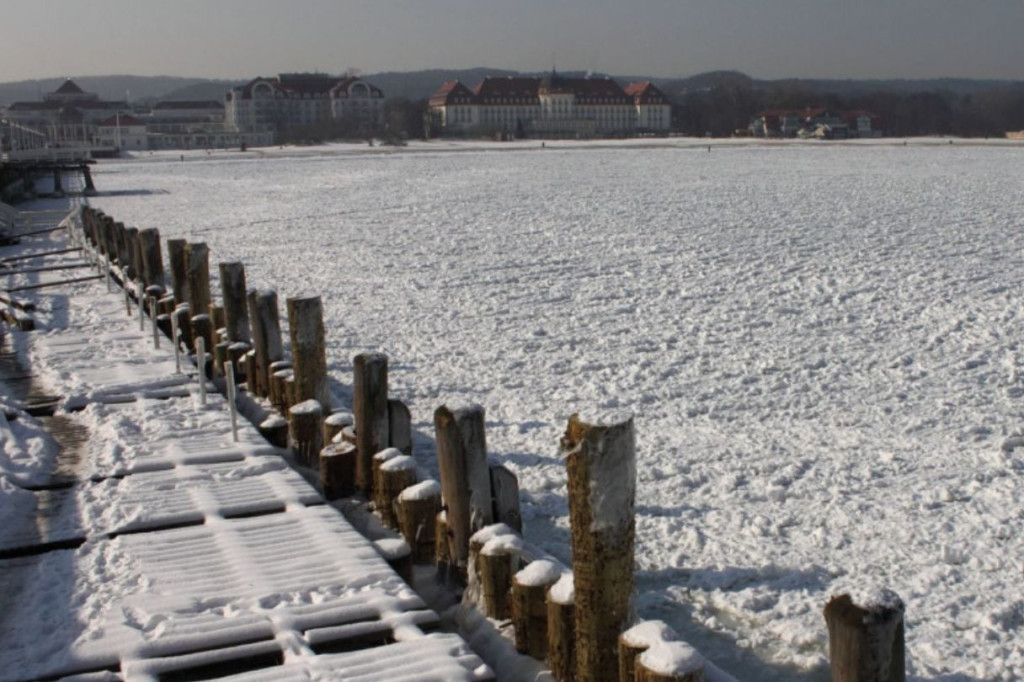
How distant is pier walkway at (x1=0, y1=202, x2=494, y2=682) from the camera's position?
5.16 m

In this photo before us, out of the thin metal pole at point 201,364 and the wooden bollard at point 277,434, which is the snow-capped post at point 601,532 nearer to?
the wooden bollard at point 277,434

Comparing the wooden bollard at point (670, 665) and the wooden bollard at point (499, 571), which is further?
the wooden bollard at point (499, 571)

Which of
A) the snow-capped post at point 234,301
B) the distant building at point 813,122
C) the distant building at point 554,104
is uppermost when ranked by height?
the distant building at point 554,104

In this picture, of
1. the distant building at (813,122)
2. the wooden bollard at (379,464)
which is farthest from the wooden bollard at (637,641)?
the distant building at (813,122)

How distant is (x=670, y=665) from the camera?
3998mm

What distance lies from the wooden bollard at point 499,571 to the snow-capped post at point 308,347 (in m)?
3.34

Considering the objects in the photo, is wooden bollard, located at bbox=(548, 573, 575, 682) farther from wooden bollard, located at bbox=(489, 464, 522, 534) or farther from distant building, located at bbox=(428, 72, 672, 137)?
distant building, located at bbox=(428, 72, 672, 137)

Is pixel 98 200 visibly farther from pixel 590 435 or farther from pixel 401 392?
pixel 590 435

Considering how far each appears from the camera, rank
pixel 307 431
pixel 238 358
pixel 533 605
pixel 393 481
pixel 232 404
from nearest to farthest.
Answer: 1. pixel 533 605
2. pixel 393 481
3. pixel 307 431
4. pixel 232 404
5. pixel 238 358

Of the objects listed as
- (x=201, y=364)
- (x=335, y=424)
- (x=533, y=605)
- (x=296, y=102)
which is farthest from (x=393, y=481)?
(x=296, y=102)

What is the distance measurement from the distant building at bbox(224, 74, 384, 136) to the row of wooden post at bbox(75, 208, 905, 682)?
168558 millimetres

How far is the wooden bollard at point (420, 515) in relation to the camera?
6.40 meters

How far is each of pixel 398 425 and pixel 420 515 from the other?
1125 mm

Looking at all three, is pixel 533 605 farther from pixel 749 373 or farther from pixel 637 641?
pixel 749 373
